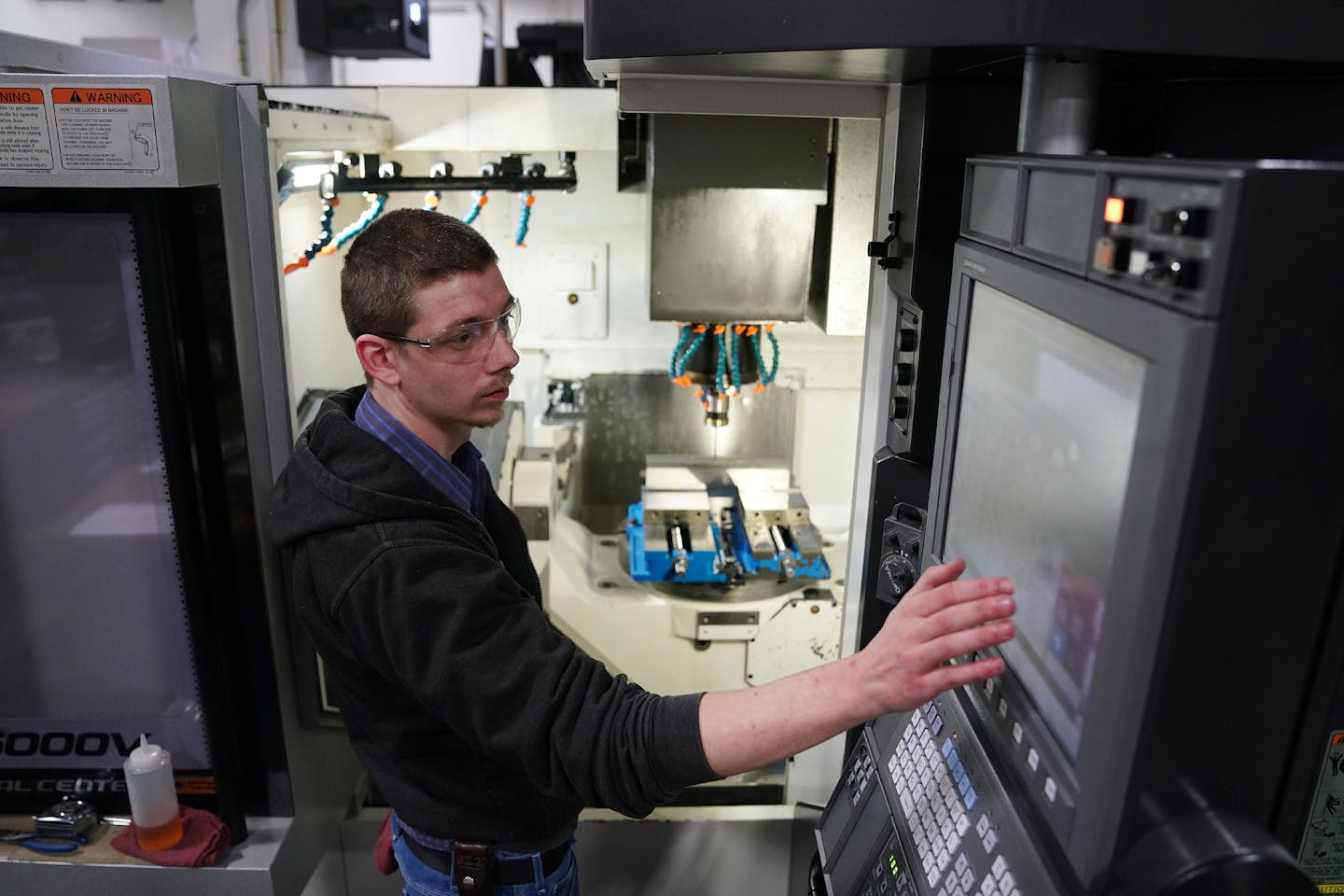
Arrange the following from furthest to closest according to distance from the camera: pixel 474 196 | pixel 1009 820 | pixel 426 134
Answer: pixel 474 196 < pixel 426 134 < pixel 1009 820

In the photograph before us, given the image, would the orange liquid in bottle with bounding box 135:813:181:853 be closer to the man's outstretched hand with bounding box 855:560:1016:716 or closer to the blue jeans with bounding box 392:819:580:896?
the blue jeans with bounding box 392:819:580:896

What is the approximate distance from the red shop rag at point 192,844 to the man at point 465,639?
0.98ft

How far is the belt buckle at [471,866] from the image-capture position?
145cm

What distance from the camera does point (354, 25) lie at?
3139 millimetres

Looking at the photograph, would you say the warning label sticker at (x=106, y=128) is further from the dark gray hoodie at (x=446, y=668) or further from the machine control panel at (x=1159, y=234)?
the machine control panel at (x=1159, y=234)

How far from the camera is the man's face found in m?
1.31

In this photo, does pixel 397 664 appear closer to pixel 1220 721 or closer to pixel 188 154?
pixel 188 154

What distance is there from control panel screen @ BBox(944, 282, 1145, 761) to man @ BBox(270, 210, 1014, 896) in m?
0.07

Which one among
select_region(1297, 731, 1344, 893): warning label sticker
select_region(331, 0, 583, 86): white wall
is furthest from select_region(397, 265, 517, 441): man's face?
select_region(331, 0, 583, 86): white wall

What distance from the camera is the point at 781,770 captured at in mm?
2988

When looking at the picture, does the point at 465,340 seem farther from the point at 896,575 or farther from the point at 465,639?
the point at 896,575

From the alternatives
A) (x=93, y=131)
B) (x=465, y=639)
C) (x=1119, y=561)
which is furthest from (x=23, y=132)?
(x=1119, y=561)

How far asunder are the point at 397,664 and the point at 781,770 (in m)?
2.09

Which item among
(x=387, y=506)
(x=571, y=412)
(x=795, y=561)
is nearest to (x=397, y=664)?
(x=387, y=506)
